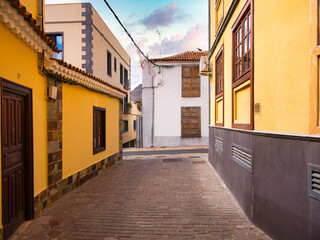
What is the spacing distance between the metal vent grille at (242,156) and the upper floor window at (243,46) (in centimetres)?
152

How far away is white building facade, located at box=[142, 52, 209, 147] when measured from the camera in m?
16.0

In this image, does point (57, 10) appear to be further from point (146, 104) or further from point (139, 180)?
point (139, 180)

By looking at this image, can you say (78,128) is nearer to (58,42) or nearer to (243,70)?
(243,70)

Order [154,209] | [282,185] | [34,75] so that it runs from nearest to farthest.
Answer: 1. [282,185]
2. [34,75]
3. [154,209]

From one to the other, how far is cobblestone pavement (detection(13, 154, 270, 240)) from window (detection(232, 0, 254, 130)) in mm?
1693

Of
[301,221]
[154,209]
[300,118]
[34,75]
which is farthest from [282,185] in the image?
[34,75]

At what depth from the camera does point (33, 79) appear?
4027mm

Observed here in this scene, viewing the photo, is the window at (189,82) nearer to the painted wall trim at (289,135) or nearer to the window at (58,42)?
the window at (58,42)

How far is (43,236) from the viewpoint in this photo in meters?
3.35

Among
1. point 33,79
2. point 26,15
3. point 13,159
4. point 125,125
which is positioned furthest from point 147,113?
point 26,15

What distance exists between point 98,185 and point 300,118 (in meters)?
5.21

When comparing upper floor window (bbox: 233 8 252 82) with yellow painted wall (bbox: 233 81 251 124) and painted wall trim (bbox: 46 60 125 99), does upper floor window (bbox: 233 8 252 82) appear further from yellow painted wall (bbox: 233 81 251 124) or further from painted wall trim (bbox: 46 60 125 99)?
painted wall trim (bbox: 46 60 125 99)

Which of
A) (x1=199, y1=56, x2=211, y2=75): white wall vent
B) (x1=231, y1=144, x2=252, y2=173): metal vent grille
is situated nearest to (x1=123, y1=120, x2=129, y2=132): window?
(x1=199, y1=56, x2=211, y2=75): white wall vent

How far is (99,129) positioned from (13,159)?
4.55m
